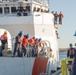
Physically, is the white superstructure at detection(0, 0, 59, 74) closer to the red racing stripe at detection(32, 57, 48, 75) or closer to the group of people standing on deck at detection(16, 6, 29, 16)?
the group of people standing on deck at detection(16, 6, 29, 16)

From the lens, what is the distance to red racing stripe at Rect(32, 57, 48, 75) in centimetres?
1519

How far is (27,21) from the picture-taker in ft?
68.3

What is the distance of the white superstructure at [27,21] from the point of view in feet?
68.5

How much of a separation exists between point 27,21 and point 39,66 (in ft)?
19.9

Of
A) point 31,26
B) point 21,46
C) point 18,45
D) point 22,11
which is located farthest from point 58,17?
point 18,45

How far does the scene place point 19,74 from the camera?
15016 mm

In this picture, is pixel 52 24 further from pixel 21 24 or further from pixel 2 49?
pixel 2 49

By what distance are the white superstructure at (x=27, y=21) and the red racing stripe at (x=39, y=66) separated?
523 centimetres

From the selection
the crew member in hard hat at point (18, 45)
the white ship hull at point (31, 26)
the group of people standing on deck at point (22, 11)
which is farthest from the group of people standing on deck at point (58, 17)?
the crew member in hard hat at point (18, 45)

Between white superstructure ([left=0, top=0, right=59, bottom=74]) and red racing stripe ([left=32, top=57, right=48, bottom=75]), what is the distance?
206 inches

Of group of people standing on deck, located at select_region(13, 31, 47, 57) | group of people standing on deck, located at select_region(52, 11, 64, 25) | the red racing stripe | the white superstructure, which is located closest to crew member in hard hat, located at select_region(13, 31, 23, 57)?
group of people standing on deck, located at select_region(13, 31, 47, 57)

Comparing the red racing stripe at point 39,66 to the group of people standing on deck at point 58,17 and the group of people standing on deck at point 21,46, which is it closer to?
the group of people standing on deck at point 21,46

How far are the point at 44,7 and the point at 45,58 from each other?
9.82m

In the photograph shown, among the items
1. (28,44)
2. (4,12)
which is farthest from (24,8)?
(28,44)
